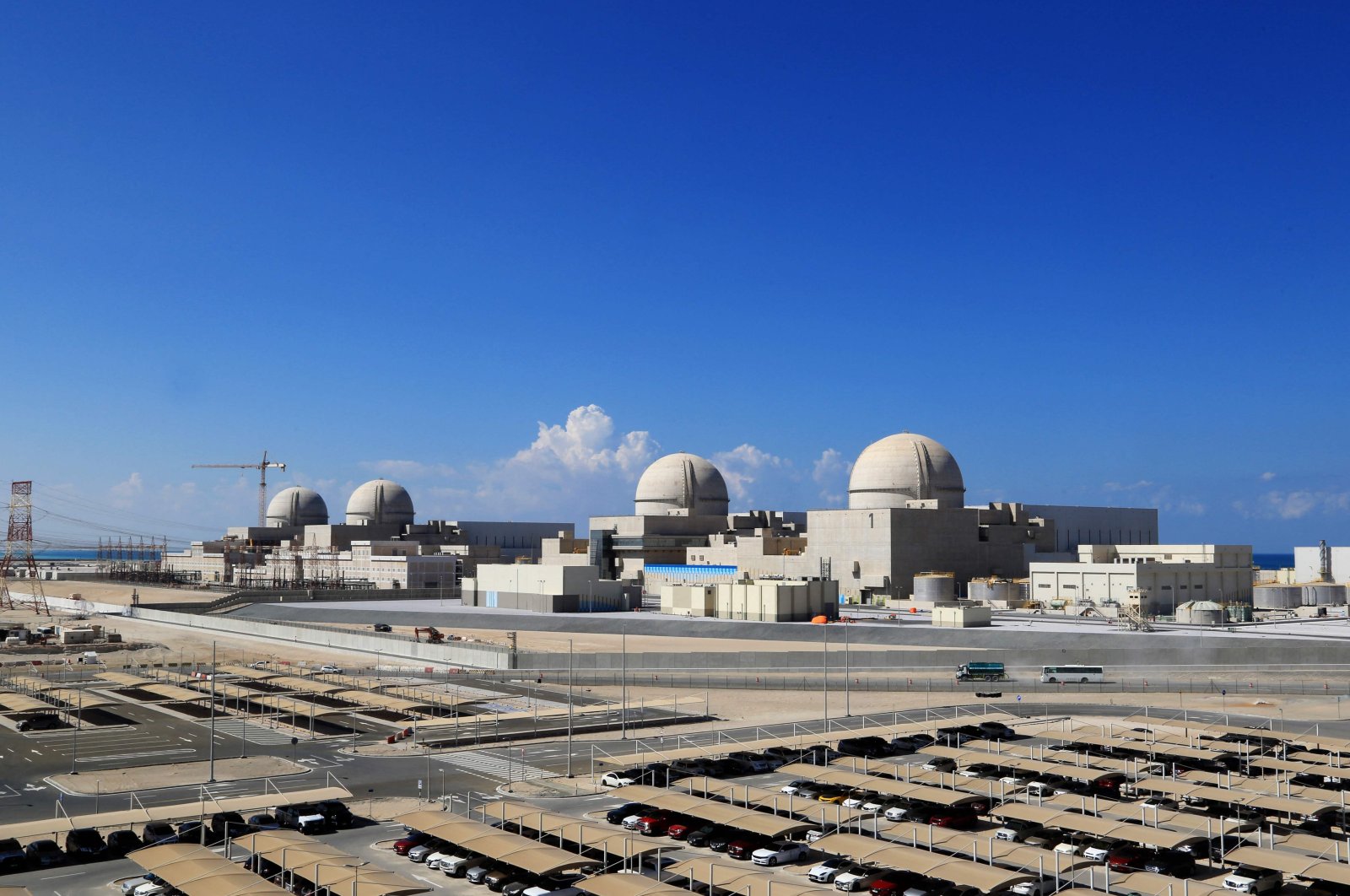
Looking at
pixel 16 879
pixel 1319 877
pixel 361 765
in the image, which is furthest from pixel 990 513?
pixel 16 879

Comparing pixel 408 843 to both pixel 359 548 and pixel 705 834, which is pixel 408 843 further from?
pixel 359 548

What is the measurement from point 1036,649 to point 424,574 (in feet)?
300

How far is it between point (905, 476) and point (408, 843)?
322 ft

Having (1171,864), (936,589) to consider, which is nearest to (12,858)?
(1171,864)

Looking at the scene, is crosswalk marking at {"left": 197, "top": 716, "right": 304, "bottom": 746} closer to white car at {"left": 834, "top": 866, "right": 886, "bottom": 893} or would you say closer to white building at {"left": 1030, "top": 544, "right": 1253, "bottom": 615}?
white car at {"left": 834, "top": 866, "right": 886, "bottom": 893}

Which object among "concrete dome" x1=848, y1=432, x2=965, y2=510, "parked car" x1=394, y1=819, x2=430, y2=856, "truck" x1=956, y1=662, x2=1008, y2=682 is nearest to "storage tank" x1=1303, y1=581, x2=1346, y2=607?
"concrete dome" x1=848, y1=432, x2=965, y2=510

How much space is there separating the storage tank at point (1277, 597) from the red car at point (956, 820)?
288 ft

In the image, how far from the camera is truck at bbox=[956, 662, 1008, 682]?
72.2m

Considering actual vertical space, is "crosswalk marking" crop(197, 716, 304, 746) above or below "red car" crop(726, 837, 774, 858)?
below

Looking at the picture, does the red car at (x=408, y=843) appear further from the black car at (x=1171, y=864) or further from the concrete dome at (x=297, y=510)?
the concrete dome at (x=297, y=510)

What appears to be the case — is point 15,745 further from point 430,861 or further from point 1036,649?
point 1036,649

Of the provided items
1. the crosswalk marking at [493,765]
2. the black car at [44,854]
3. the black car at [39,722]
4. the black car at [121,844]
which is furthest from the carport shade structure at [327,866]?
the black car at [39,722]

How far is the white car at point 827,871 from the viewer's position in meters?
31.0

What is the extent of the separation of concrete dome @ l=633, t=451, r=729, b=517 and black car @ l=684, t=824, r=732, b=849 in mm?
111108
